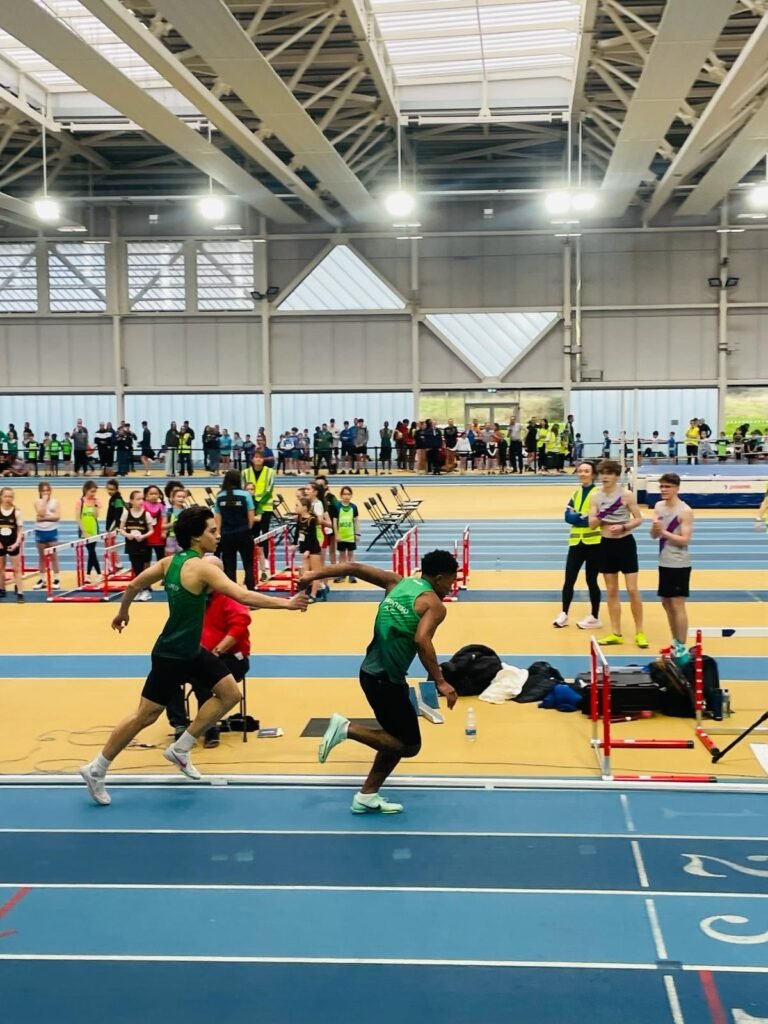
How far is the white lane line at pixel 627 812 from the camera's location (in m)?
6.23

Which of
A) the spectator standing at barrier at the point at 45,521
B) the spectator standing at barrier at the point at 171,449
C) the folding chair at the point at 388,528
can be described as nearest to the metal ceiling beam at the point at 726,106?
the folding chair at the point at 388,528

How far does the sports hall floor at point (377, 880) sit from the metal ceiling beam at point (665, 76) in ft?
41.3

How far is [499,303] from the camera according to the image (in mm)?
40344

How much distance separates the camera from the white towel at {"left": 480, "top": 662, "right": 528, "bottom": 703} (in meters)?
9.12

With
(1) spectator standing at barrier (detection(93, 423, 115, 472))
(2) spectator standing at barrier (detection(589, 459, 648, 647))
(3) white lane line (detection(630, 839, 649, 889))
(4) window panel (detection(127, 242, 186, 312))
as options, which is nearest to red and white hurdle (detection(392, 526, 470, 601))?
(2) spectator standing at barrier (detection(589, 459, 648, 647))

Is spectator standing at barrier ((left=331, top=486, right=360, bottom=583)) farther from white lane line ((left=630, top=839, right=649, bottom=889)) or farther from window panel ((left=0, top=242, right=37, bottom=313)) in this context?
window panel ((left=0, top=242, right=37, bottom=313))

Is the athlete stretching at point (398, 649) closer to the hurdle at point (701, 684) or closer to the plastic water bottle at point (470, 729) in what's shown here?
the plastic water bottle at point (470, 729)

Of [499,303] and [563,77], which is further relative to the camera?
[499,303]

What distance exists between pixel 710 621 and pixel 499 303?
28980 millimetres

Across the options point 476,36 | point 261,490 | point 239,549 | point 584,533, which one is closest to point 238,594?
point 584,533

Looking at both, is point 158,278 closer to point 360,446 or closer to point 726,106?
point 360,446

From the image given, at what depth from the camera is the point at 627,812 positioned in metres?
6.46

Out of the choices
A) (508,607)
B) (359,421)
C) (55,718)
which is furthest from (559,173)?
(55,718)

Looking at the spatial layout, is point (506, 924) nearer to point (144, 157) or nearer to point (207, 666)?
point (207, 666)
